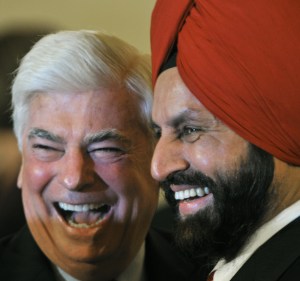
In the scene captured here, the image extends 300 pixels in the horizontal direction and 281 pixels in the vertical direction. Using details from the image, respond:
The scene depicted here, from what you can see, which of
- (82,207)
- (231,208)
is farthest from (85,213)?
(231,208)

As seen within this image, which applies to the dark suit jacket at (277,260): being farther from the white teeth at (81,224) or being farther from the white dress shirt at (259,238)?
the white teeth at (81,224)

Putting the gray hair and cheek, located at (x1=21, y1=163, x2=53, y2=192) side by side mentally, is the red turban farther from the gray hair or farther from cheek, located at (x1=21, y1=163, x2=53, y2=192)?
cheek, located at (x1=21, y1=163, x2=53, y2=192)

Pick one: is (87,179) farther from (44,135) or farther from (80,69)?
(80,69)

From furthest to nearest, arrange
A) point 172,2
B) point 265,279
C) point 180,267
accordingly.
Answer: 1. point 180,267
2. point 172,2
3. point 265,279

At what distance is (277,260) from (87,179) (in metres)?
0.57

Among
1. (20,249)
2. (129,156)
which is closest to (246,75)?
(129,156)

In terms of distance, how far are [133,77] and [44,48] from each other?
9.3 inches

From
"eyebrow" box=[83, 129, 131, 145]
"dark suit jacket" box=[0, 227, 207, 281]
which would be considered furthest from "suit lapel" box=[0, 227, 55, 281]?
"eyebrow" box=[83, 129, 131, 145]

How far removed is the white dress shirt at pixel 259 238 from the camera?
1.14m

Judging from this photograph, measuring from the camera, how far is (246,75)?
1.16m

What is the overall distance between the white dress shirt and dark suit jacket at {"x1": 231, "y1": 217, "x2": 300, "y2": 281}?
0.06ft

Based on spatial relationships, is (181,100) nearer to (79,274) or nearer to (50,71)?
(50,71)

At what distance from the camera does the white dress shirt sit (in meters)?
1.14

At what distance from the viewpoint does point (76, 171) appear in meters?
1.48
